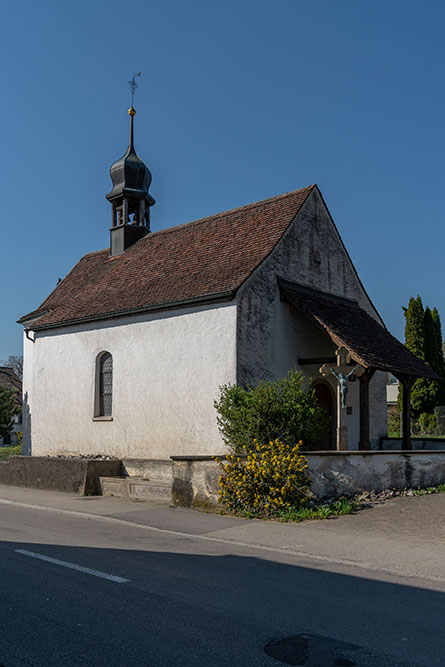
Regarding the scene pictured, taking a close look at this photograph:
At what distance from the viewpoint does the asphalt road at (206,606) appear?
4.63 meters

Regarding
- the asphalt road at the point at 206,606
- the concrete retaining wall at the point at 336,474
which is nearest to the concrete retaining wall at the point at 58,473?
the concrete retaining wall at the point at 336,474

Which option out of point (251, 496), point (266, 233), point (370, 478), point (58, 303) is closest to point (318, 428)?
point (370, 478)

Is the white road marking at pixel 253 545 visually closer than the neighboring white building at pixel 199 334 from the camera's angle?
Yes

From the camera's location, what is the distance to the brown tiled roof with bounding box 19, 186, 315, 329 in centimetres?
1764

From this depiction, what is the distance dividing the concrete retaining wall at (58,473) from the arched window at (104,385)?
2669mm

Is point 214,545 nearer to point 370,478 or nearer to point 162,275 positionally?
point 370,478

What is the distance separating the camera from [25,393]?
2362 cm

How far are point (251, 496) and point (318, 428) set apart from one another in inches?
108

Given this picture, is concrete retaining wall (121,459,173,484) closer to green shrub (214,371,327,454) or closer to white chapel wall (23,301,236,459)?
white chapel wall (23,301,236,459)

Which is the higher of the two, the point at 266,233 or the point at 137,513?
the point at 266,233

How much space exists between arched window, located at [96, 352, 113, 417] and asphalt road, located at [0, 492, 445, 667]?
987 cm

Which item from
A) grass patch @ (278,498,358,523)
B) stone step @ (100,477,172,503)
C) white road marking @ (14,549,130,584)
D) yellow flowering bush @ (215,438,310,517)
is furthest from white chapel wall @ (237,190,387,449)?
white road marking @ (14,549,130,584)

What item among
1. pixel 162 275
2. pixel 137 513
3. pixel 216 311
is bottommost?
pixel 137 513

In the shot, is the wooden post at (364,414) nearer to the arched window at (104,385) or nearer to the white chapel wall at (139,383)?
the white chapel wall at (139,383)
